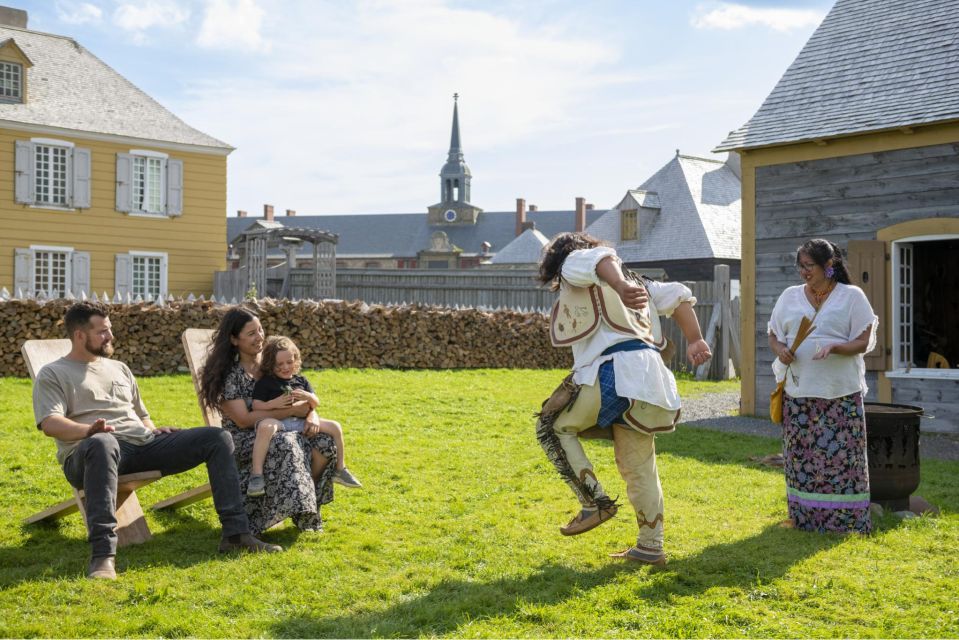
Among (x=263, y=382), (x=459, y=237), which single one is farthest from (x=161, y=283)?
(x=459, y=237)

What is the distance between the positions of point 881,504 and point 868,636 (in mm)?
2625

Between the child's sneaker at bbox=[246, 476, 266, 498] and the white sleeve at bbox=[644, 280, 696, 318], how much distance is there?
8.14 feet

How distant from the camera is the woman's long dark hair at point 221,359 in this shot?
5703 millimetres

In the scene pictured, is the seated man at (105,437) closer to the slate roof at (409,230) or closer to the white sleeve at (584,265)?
the white sleeve at (584,265)

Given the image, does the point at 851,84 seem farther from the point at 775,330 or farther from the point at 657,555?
the point at 657,555

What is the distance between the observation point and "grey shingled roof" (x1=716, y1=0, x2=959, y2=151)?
10.8 m

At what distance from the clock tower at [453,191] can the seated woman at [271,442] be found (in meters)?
64.7

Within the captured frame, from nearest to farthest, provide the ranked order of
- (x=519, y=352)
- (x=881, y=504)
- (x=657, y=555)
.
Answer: (x=657, y=555), (x=881, y=504), (x=519, y=352)

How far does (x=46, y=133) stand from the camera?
20.8 metres

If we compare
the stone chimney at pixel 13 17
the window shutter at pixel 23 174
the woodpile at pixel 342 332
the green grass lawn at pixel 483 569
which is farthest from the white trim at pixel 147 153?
the green grass lawn at pixel 483 569

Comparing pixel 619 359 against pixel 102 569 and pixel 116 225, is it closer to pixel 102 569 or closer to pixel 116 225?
pixel 102 569

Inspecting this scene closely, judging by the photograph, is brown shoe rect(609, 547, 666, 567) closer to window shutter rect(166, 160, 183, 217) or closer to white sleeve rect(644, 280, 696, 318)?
white sleeve rect(644, 280, 696, 318)

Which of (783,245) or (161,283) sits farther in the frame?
(161,283)

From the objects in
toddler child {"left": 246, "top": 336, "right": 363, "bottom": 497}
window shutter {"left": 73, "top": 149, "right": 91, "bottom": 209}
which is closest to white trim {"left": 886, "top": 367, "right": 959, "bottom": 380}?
toddler child {"left": 246, "top": 336, "right": 363, "bottom": 497}
